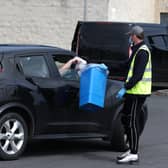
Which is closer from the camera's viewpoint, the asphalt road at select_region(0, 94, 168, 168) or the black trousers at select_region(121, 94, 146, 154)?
the asphalt road at select_region(0, 94, 168, 168)

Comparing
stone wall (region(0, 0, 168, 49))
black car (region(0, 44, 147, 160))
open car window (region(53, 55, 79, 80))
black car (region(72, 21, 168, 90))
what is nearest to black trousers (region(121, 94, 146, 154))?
black car (region(0, 44, 147, 160))

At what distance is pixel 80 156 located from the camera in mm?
10102

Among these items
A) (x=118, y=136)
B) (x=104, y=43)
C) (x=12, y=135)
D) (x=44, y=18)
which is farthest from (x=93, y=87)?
(x=44, y=18)

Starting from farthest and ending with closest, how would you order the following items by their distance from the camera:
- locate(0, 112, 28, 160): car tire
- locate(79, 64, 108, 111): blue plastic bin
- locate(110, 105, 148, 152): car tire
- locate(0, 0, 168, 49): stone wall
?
locate(0, 0, 168, 49): stone wall
locate(110, 105, 148, 152): car tire
locate(79, 64, 108, 111): blue plastic bin
locate(0, 112, 28, 160): car tire

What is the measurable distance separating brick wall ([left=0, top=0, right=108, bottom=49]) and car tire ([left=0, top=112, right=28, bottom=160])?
17.6m

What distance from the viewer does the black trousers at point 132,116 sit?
9.48 m

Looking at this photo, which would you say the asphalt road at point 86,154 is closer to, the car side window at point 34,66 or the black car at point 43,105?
the black car at point 43,105

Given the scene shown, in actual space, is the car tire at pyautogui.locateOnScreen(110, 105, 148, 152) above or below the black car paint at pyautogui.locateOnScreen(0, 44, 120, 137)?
below

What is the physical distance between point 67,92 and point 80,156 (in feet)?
3.25

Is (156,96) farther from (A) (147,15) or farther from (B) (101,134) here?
(A) (147,15)

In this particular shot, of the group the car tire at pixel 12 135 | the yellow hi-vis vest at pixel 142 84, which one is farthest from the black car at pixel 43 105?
the yellow hi-vis vest at pixel 142 84

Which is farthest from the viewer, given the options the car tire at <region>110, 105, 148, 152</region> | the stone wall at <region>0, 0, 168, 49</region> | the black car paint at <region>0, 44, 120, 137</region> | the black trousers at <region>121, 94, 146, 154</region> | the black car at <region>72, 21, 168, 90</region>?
the stone wall at <region>0, 0, 168, 49</region>

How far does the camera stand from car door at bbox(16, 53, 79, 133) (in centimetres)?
967

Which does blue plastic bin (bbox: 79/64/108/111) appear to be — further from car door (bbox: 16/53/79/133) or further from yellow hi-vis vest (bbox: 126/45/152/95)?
yellow hi-vis vest (bbox: 126/45/152/95)
